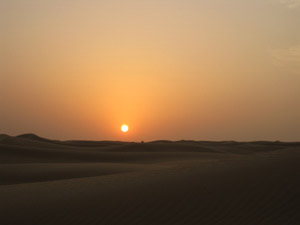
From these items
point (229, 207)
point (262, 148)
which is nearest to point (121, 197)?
point (229, 207)

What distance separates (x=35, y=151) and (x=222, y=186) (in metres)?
20.1

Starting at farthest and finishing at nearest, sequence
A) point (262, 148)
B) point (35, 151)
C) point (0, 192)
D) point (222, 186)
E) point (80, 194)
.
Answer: point (262, 148), point (35, 151), point (0, 192), point (80, 194), point (222, 186)

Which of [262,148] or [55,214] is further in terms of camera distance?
[262,148]

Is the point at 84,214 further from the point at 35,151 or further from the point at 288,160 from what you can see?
the point at 35,151

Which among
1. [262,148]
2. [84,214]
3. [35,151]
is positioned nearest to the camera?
[84,214]

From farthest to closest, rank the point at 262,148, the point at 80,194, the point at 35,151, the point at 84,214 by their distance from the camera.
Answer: the point at 262,148 → the point at 35,151 → the point at 80,194 → the point at 84,214

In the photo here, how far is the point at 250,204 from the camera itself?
6.73 metres

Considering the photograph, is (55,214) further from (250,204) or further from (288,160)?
(288,160)

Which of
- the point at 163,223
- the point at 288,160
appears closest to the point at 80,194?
the point at 163,223

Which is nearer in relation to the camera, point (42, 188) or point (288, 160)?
point (288, 160)

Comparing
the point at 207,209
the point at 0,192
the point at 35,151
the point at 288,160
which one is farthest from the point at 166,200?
the point at 35,151

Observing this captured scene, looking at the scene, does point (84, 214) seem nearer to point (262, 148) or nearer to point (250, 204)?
point (250, 204)

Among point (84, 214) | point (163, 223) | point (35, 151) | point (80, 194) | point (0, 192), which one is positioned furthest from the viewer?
point (35, 151)

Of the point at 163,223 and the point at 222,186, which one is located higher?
the point at 222,186
